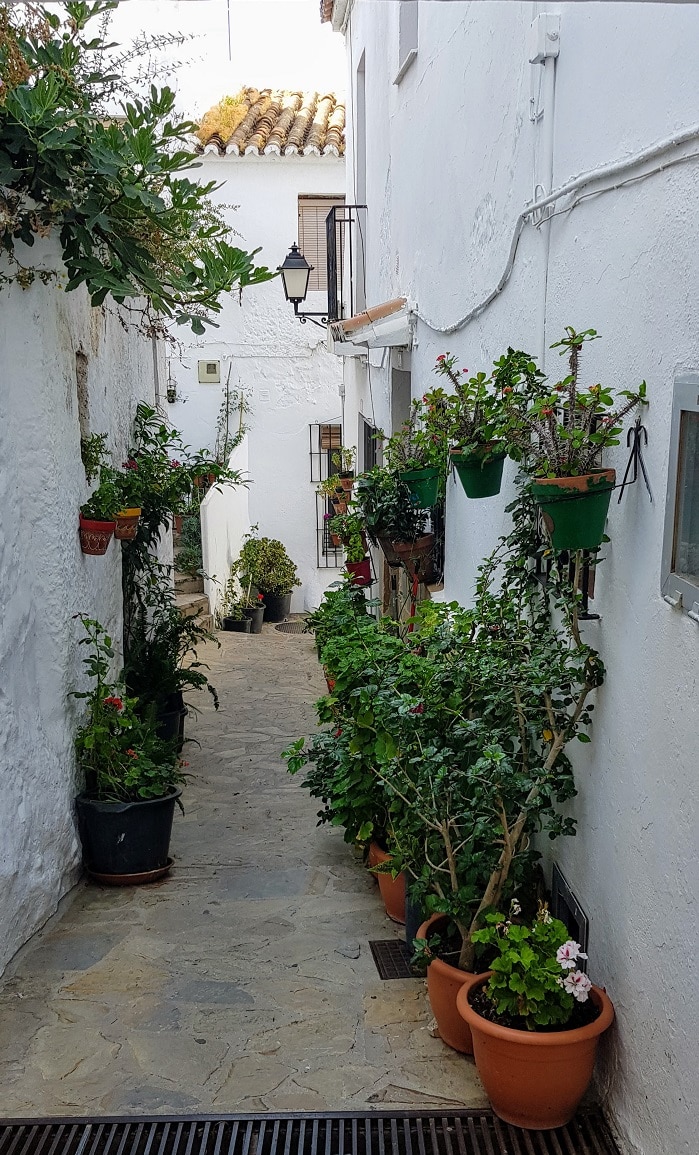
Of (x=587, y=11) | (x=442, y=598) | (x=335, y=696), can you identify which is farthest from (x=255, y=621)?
(x=587, y=11)

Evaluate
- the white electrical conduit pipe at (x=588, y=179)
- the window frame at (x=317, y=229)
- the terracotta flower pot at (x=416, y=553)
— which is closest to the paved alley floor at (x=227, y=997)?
the terracotta flower pot at (x=416, y=553)

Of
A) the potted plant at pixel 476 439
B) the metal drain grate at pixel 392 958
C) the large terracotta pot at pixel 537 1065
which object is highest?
the potted plant at pixel 476 439

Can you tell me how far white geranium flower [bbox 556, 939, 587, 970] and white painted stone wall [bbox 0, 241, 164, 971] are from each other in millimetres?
2470

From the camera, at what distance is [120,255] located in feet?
15.3

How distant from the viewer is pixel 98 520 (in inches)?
228

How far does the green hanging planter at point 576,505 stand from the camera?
9.43 ft

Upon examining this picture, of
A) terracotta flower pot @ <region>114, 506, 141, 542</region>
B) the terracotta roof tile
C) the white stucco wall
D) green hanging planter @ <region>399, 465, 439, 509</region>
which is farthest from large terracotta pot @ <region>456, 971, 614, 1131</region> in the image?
the terracotta roof tile

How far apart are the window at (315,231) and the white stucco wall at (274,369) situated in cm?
19

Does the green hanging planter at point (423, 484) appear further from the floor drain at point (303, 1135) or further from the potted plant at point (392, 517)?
the floor drain at point (303, 1135)

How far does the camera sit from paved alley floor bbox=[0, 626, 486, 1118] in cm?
364

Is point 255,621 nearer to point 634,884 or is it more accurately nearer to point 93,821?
point 93,821

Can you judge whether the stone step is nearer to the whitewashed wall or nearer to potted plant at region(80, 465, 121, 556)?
the whitewashed wall

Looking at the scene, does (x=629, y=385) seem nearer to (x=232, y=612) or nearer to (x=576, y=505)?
(x=576, y=505)

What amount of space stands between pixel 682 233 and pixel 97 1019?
143 inches
